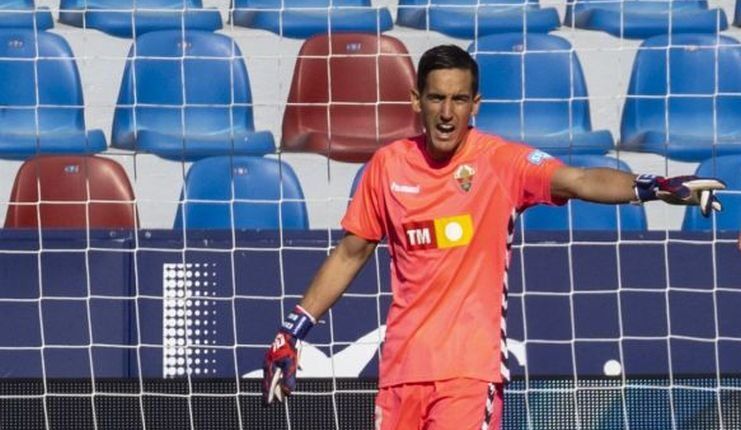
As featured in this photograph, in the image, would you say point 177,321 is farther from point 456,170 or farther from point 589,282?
point 456,170

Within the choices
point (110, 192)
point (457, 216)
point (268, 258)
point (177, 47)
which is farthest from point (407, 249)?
point (177, 47)

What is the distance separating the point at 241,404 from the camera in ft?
20.7

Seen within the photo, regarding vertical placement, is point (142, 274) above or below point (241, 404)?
above

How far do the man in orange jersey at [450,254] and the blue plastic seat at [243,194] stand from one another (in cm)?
329

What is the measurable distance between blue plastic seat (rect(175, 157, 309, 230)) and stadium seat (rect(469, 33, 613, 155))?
3.64 ft

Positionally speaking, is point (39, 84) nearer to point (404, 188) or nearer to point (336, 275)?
point (336, 275)

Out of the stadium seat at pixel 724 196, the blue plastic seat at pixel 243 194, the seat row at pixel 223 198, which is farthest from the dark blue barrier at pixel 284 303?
the stadium seat at pixel 724 196

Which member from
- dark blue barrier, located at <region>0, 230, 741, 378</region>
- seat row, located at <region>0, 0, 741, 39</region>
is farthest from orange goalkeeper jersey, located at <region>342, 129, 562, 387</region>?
seat row, located at <region>0, 0, 741, 39</region>

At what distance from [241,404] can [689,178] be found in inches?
115

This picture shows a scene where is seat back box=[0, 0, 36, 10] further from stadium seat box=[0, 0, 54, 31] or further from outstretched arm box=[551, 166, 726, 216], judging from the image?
outstretched arm box=[551, 166, 726, 216]

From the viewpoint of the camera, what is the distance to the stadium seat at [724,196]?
7.59 metres

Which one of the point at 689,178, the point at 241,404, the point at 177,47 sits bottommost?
the point at 241,404

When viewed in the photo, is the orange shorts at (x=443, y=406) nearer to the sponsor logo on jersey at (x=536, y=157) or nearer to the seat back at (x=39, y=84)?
the sponsor logo on jersey at (x=536, y=157)

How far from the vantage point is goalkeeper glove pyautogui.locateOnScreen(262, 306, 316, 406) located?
4.32 m
